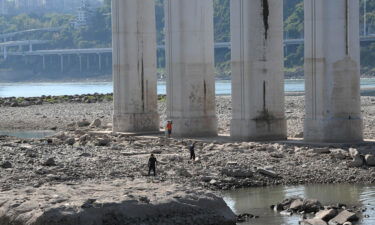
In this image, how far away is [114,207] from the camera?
21.4 metres

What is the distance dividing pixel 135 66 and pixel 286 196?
1825cm

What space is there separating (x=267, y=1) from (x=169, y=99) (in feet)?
20.5

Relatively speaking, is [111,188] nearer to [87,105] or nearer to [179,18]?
[179,18]

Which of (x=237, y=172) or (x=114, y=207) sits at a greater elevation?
(x=114, y=207)

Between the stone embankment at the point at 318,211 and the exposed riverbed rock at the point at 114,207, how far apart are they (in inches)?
78.8

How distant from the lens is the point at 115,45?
44.7 meters

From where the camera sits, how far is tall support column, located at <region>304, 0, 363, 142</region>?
35.2m

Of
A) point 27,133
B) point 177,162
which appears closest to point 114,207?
point 177,162

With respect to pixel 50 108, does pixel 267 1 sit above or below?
above

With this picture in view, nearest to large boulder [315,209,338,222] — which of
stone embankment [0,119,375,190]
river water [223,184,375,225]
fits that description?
river water [223,184,375,225]

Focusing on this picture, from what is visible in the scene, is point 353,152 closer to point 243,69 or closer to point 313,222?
point 243,69

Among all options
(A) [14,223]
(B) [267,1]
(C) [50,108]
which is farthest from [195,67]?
(C) [50,108]

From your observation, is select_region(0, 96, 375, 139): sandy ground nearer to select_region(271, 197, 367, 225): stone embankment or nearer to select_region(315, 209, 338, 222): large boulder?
select_region(271, 197, 367, 225): stone embankment

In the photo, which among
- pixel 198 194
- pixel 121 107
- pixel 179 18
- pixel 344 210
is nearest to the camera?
pixel 198 194
